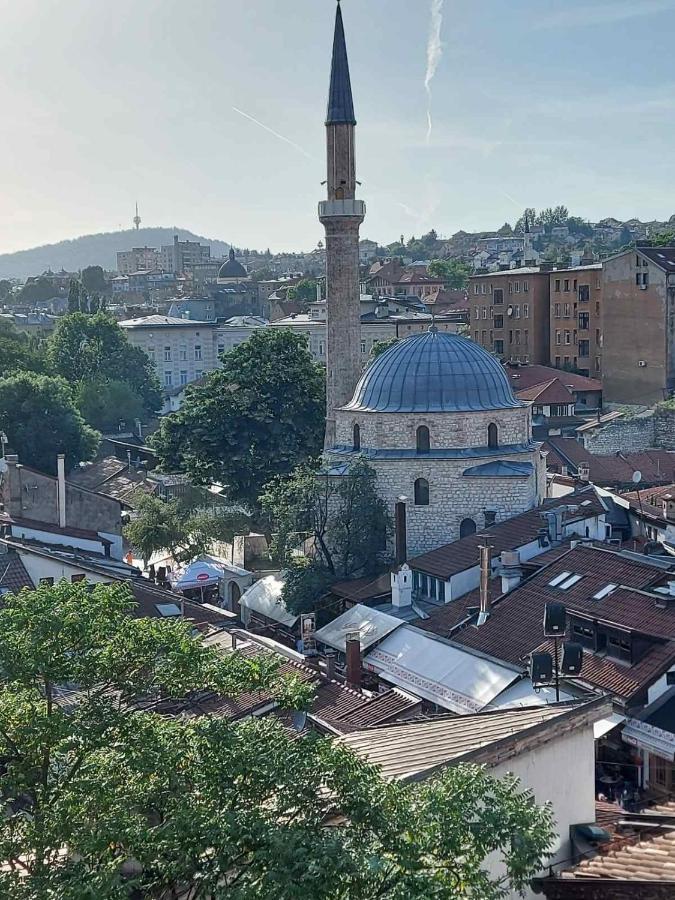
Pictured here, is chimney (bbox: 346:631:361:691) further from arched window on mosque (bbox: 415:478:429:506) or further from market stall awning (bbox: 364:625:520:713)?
arched window on mosque (bbox: 415:478:429:506)

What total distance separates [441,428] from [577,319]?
2725cm

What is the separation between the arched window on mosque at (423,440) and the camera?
3005cm

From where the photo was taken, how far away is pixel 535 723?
9.08m

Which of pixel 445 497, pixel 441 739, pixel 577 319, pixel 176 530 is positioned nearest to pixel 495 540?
pixel 445 497

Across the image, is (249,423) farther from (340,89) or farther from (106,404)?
(106,404)

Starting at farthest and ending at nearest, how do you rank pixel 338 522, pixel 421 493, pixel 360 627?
pixel 421 493, pixel 338 522, pixel 360 627

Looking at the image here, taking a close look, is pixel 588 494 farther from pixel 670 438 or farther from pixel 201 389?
pixel 670 438

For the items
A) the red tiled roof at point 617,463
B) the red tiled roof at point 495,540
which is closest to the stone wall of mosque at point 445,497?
the red tiled roof at point 495,540

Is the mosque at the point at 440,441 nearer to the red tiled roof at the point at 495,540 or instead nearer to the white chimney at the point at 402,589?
the red tiled roof at the point at 495,540

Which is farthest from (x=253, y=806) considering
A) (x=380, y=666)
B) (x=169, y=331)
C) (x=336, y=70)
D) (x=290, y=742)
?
(x=169, y=331)

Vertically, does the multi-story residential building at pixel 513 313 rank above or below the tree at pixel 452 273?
below

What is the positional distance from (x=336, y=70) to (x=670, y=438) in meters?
18.8

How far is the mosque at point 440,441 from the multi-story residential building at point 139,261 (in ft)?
410

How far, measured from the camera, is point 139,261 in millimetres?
156875
